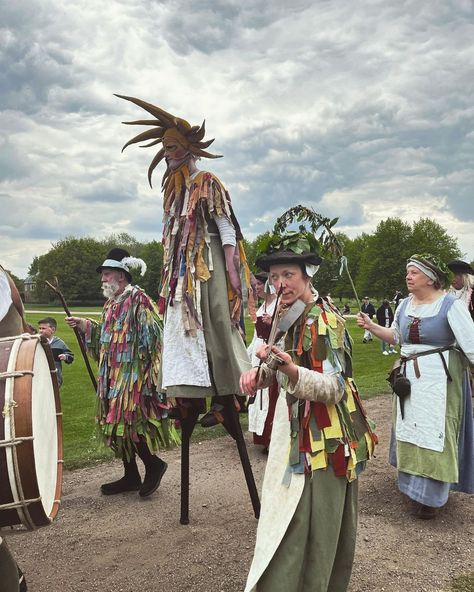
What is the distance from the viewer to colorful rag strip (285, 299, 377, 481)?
2.59 m

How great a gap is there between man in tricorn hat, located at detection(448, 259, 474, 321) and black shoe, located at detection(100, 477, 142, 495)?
6.15 metres

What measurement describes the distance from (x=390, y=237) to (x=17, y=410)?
156 ft

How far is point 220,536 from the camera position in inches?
152

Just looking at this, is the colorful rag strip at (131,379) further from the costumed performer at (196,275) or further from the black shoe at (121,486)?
the costumed performer at (196,275)

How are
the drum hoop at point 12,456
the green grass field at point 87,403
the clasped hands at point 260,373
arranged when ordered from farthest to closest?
1. the green grass field at point 87,403
2. the clasped hands at point 260,373
3. the drum hoop at point 12,456

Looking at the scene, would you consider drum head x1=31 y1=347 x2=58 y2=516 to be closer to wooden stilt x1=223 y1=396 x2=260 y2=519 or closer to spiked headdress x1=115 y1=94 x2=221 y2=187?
wooden stilt x1=223 y1=396 x2=260 y2=519

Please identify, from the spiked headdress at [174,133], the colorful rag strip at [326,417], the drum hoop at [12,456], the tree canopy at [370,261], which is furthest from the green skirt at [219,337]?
the tree canopy at [370,261]

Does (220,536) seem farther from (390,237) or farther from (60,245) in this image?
(60,245)

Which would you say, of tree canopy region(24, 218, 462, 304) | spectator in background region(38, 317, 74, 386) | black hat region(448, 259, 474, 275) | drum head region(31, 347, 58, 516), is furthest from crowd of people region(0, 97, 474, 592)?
tree canopy region(24, 218, 462, 304)

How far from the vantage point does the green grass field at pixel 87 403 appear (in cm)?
605

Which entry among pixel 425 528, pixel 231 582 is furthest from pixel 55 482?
pixel 425 528

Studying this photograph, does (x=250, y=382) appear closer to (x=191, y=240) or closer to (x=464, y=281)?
(x=191, y=240)

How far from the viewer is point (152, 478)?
473 centimetres

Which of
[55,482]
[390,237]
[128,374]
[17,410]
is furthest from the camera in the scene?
[390,237]
